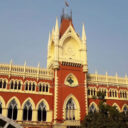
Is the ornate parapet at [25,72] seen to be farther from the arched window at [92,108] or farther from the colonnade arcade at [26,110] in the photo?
the arched window at [92,108]

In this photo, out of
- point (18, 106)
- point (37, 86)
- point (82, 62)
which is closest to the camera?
point (18, 106)

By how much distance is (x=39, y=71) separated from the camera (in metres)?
38.7

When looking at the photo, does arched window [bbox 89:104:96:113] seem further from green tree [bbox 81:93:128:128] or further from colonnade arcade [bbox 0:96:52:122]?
green tree [bbox 81:93:128:128]

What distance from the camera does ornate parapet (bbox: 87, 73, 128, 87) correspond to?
42281mm

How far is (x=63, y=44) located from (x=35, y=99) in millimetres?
11470

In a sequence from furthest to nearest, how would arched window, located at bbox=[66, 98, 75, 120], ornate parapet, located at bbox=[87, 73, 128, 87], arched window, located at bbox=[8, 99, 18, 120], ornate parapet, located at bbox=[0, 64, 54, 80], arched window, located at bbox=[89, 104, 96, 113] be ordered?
ornate parapet, located at bbox=[87, 73, 128, 87], arched window, located at bbox=[89, 104, 96, 113], arched window, located at bbox=[66, 98, 75, 120], ornate parapet, located at bbox=[0, 64, 54, 80], arched window, located at bbox=[8, 99, 18, 120]

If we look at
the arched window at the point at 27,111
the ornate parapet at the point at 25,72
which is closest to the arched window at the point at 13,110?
the arched window at the point at 27,111

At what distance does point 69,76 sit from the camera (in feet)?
130

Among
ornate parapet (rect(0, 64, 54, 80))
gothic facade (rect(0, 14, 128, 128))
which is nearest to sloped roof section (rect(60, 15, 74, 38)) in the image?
gothic facade (rect(0, 14, 128, 128))

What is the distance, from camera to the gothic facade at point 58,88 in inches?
1398

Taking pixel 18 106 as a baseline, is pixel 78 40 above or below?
above

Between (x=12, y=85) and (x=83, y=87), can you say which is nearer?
(x=12, y=85)

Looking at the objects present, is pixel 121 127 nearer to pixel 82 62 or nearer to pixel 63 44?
pixel 82 62

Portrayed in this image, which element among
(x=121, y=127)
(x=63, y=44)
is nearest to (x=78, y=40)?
(x=63, y=44)
